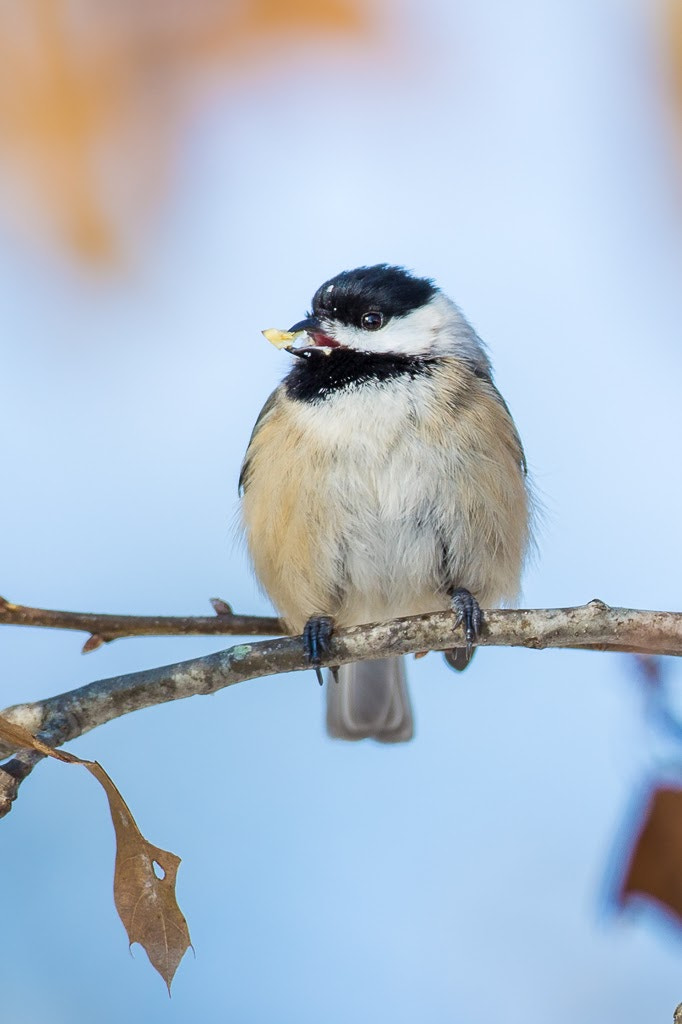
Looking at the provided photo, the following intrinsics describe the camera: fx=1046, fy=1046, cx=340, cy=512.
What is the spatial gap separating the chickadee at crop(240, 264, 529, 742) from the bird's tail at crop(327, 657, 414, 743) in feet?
1.13

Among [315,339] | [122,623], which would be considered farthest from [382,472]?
[122,623]

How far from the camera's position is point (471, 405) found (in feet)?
7.14

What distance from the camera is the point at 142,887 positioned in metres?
1.25

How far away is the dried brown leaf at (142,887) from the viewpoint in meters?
1.22

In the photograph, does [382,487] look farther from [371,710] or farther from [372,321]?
[371,710]

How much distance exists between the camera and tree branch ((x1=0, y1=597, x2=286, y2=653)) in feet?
5.39

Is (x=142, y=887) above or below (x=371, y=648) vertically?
below

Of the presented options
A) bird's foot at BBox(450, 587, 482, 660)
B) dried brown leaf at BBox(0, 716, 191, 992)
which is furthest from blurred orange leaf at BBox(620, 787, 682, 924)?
dried brown leaf at BBox(0, 716, 191, 992)

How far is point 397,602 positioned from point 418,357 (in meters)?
0.53

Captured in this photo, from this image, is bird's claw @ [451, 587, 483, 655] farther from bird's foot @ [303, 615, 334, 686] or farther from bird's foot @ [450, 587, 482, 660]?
bird's foot @ [303, 615, 334, 686]

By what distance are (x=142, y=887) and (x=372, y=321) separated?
4.54 ft

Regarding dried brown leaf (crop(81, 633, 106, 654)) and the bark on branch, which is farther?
dried brown leaf (crop(81, 633, 106, 654))

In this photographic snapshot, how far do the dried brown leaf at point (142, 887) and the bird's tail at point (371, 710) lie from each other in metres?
1.40

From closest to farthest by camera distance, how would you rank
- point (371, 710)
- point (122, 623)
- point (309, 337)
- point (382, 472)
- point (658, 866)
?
point (658, 866) → point (122, 623) → point (382, 472) → point (309, 337) → point (371, 710)
